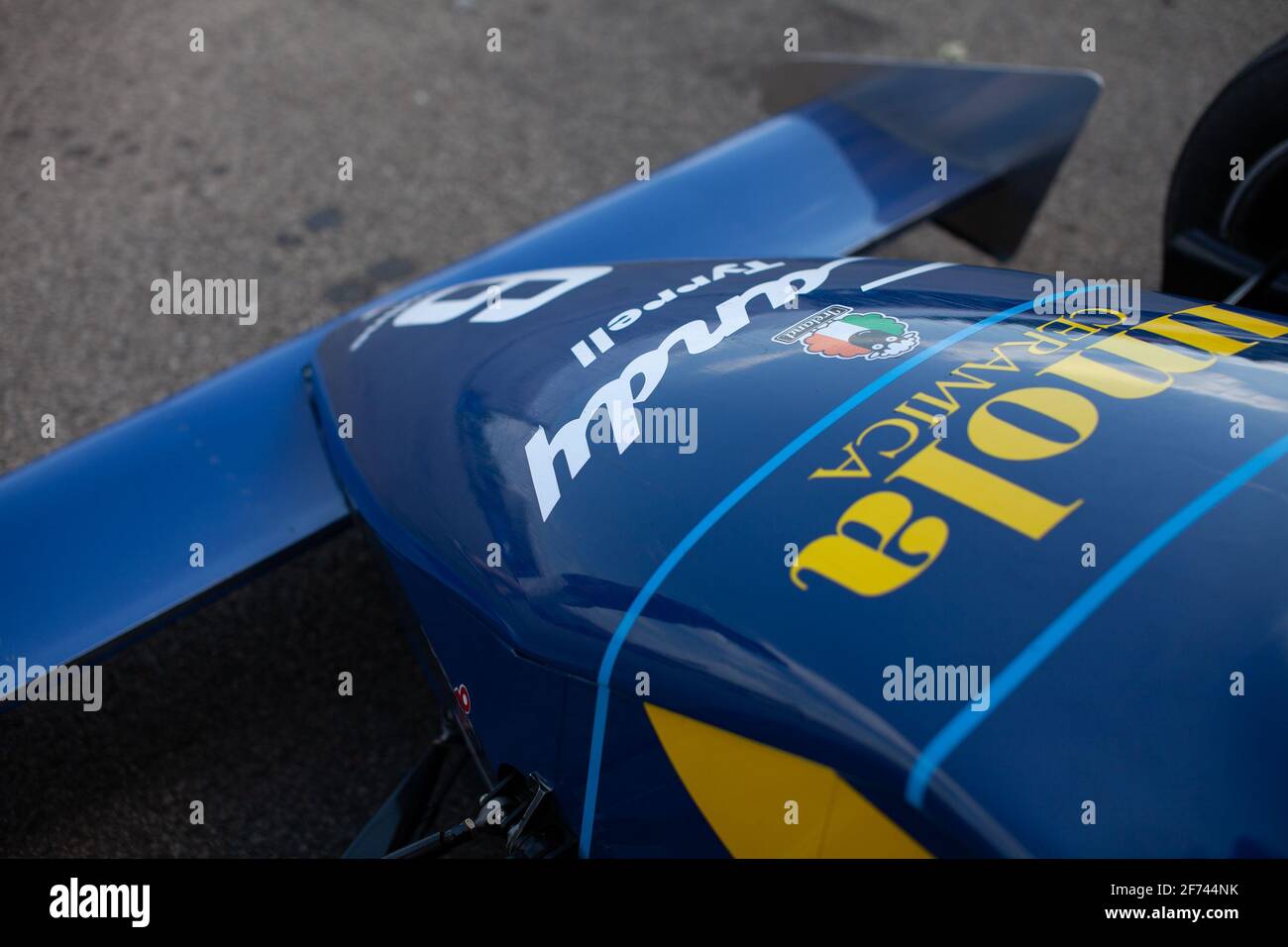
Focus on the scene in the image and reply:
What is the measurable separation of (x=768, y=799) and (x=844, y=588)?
0.74ft

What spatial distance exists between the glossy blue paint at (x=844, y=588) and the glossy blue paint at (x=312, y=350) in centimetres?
38

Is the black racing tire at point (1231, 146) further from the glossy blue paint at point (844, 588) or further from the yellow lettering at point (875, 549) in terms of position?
the yellow lettering at point (875, 549)

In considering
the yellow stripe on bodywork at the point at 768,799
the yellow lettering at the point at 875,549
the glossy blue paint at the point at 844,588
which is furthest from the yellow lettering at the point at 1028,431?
the yellow stripe on bodywork at the point at 768,799

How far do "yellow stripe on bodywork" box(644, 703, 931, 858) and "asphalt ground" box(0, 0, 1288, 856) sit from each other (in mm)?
932

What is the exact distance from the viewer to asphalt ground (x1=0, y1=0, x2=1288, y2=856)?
198cm

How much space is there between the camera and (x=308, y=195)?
3.43 metres

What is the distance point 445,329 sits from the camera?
5.82 ft

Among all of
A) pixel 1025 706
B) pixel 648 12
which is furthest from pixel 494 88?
pixel 1025 706

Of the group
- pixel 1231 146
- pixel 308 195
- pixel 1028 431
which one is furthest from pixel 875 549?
pixel 308 195

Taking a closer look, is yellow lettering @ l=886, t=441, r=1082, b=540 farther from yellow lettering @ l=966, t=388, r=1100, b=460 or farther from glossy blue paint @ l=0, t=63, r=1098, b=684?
glossy blue paint @ l=0, t=63, r=1098, b=684

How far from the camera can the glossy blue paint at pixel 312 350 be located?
170 centimetres

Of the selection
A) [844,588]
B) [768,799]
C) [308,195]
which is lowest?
[768,799]

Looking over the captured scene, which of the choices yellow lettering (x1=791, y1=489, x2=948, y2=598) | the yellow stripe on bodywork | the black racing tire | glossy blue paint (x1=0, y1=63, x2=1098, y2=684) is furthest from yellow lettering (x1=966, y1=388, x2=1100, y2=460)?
the black racing tire

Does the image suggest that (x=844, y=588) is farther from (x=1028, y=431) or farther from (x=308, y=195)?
(x=308, y=195)
